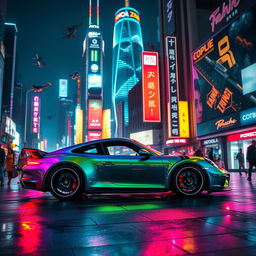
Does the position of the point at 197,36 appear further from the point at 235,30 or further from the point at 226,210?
the point at 226,210

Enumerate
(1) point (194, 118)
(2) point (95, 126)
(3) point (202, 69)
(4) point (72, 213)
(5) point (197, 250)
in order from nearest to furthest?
(5) point (197, 250) < (4) point (72, 213) < (3) point (202, 69) < (1) point (194, 118) < (2) point (95, 126)

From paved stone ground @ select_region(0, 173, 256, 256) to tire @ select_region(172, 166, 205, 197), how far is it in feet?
4.37

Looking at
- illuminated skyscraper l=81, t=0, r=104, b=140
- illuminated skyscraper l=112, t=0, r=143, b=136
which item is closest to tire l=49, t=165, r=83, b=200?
illuminated skyscraper l=81, t=0, r=104, b=140

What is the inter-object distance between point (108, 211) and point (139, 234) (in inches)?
58.7

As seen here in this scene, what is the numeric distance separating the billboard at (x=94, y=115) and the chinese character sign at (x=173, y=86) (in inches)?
1627

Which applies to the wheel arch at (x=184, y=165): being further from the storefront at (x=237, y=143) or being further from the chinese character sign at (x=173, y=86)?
the chinese character sign at (x=173, y=86)

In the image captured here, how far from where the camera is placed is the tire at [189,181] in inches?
225

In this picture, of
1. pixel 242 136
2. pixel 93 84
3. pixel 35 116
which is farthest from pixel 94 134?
pixel 242 136

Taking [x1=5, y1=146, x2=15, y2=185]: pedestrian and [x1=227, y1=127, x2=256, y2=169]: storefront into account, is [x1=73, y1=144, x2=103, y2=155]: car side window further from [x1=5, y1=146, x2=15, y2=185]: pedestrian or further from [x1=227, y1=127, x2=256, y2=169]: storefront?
[x1=227, y1=127, x2=256, y2=169]: storefront

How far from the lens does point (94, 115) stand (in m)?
74.0

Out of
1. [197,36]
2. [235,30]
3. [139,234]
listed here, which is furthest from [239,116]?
[139,234]

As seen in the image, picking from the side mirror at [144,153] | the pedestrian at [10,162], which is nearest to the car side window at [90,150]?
the side mirror at [144,153]

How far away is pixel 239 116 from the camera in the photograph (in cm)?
2453

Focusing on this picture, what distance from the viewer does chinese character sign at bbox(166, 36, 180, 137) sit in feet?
109
